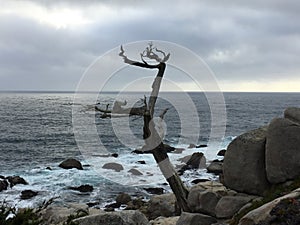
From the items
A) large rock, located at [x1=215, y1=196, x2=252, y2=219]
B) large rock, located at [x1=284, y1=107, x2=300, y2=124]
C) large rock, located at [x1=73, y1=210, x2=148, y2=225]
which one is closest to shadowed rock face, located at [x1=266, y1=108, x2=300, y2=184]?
large rock, located at [x1=284, y1=107, x2=300, y2=124]

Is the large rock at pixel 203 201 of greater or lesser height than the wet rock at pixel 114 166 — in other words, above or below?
above

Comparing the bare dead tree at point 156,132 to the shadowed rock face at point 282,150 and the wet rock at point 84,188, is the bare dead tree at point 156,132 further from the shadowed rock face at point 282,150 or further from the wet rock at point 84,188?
the wet rock at point 84,188

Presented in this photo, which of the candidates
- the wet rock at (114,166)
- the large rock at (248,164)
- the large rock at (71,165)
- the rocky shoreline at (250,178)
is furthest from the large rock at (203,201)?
the large rock at (71,165)

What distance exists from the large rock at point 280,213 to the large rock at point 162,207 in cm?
1223

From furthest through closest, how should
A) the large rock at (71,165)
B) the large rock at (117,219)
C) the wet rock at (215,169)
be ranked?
the large rock at (71,165), the wet rock at (215,169), the large rock at (117,219)

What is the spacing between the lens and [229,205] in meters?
13.4

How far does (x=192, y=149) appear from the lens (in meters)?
50.0

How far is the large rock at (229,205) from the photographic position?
43.1 ft

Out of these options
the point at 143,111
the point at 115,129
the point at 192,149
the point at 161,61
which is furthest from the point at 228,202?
the point at 115,129

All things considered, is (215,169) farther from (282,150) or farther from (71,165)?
(282,150)

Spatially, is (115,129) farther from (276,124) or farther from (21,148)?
(276,124)

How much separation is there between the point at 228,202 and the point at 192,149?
3670cm

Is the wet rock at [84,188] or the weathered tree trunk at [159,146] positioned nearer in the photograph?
the weathered tree trunk at [159,146]

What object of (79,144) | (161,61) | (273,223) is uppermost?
(161,61)
